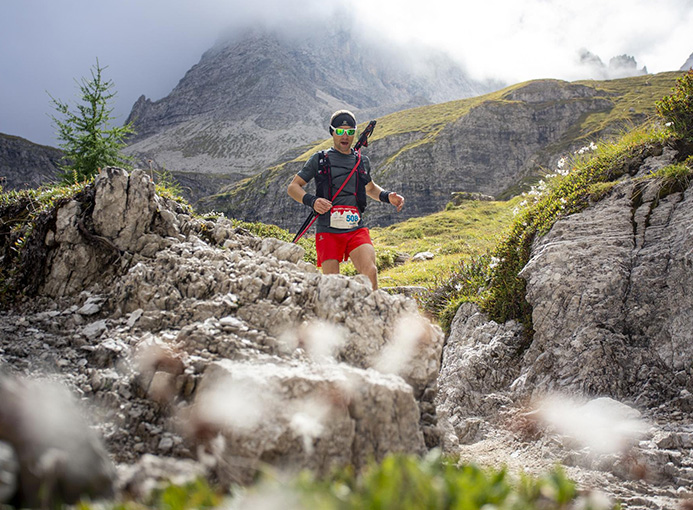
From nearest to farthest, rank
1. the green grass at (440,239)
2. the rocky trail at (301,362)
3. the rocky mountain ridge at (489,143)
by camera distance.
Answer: the rocky trail at (301,362) < the green grass at (440,239) < the rocky mountain ridge at (489,143)

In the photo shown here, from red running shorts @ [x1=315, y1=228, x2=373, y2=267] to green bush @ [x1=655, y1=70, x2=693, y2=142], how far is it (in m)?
5.78

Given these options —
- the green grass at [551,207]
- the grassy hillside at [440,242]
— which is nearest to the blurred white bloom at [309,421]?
the green grass at [551,207]

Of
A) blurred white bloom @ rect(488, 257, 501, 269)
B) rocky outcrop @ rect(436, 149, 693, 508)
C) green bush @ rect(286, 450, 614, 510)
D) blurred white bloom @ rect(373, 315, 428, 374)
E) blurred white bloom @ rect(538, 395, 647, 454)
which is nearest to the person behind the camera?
green bush @ rect(286, 450, 614, 510)

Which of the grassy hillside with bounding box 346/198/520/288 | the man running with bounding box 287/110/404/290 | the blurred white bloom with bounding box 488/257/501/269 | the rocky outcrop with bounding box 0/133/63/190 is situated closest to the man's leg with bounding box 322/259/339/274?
the man running with bounding box 287/110/404/290

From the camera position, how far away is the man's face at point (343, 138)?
22.4 feet

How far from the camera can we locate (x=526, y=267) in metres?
6.96

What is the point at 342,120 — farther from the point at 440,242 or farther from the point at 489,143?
the point at 489,143

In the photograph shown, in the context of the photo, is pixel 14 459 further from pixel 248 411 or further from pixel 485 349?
pixel 485 349

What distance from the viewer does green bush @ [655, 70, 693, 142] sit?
6.98 metres

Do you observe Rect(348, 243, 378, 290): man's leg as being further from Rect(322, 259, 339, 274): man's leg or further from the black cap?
the black cap

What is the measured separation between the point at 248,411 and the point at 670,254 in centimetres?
597

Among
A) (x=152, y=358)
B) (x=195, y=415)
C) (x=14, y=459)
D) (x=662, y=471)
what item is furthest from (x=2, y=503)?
(x=662, y=471)

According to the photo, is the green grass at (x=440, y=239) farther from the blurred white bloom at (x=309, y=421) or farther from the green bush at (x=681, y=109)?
the blurred white bloom at (x=309, y=421)

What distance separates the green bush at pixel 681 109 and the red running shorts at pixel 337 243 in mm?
5785
